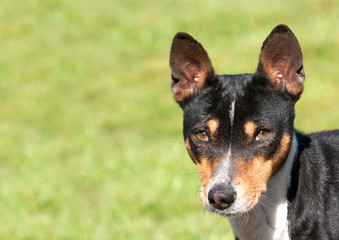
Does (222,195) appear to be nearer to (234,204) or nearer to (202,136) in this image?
(234,204)

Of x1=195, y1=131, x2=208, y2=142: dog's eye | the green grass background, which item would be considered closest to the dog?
x1=195, y1=131, x2=208, y2=142: dog's eye

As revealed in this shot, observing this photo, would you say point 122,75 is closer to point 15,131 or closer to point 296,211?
point 15,131

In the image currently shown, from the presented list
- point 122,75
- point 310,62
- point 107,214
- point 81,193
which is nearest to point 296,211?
point 107,214

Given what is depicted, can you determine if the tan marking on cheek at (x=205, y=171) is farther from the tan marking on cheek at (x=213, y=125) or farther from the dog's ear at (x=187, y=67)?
the dog's ear at (x=187, y=67)

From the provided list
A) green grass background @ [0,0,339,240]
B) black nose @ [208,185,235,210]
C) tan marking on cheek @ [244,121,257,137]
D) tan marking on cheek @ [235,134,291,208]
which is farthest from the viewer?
green grass background @ [0,0,339,240]

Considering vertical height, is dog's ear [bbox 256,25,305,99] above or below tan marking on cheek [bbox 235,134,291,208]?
above

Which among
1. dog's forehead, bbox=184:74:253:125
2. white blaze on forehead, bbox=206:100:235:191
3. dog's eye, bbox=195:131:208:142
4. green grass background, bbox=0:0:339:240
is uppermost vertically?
dog's forehead, bbox=184:74:253:125

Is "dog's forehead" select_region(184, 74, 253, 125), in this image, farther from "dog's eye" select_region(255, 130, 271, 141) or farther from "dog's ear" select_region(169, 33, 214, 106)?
→ "dog's eye" select_region(255, 130, 271, 141)

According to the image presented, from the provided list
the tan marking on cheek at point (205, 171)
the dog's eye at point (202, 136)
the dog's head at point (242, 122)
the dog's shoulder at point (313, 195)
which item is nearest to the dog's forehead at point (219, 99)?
the dog's head at point (242, 122)

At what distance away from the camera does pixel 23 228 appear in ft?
33.6

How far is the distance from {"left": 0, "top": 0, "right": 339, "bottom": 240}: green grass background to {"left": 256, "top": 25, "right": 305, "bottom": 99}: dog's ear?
317 cm

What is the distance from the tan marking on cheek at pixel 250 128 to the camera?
573 centimetres

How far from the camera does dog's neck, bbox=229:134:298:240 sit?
5.97 m

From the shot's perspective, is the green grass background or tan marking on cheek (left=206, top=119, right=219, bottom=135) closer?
tan marking on cheek (left=206, top=119, right=219, bottom=135)
